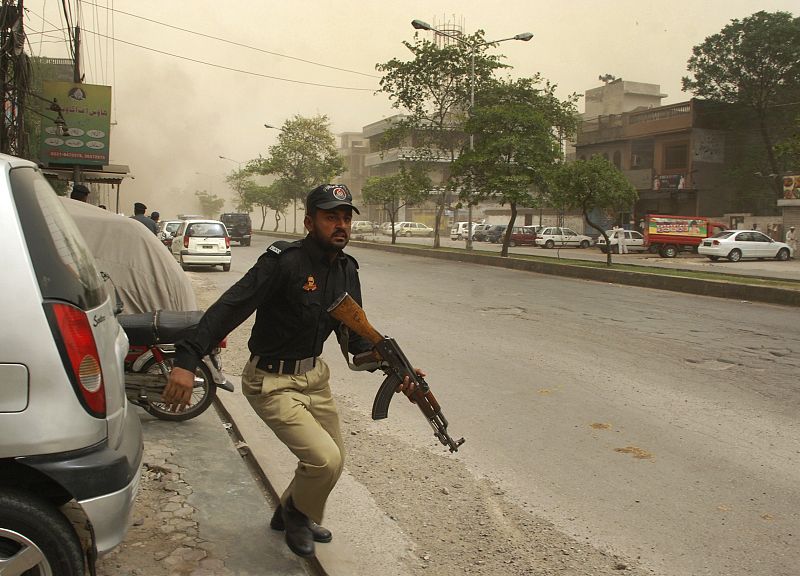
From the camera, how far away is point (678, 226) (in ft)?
108

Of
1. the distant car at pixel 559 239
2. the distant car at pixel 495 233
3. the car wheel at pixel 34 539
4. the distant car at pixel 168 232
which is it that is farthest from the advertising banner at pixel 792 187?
the car wheel at pixel 34 539

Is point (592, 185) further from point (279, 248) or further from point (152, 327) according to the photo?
point (279, 248)

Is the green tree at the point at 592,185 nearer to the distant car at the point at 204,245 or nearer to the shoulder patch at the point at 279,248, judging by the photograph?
the distant car at the point at 204,245

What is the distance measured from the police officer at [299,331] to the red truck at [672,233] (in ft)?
104

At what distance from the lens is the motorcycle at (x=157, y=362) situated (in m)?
4.86

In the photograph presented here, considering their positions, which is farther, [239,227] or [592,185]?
[239,227]

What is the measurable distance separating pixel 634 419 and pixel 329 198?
356 centimetres

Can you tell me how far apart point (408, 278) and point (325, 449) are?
14683 millimetres

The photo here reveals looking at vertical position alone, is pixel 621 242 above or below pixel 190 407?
above

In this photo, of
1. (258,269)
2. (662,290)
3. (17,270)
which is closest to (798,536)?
(258,269)

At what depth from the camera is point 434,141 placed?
33281 mm

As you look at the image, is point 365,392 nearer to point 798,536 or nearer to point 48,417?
point 798,536

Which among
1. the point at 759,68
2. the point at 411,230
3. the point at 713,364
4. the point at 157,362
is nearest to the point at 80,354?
the point at 157,362

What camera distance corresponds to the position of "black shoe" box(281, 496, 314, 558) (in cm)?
299
